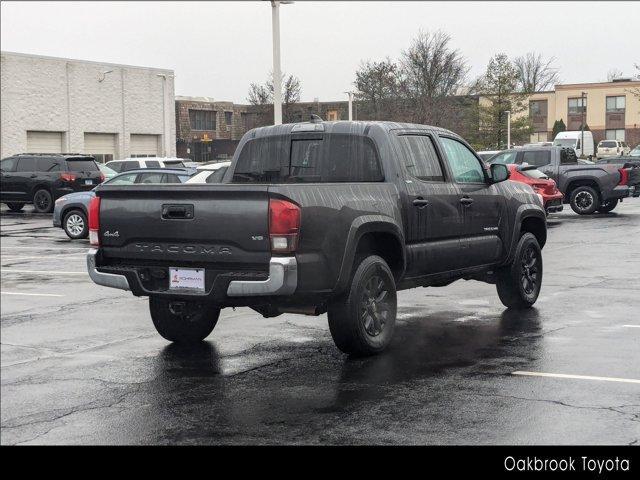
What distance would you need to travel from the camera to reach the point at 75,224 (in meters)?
22.1

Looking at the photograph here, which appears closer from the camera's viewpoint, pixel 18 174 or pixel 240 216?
pixel 240 216

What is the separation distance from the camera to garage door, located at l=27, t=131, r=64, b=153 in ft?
167

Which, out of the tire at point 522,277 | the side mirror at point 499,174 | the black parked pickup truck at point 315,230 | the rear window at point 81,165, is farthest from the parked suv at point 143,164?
the black parked pickup truck at point 315,230

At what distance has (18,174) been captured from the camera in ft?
104

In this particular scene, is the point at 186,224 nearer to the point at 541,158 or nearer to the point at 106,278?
the point at 106,278

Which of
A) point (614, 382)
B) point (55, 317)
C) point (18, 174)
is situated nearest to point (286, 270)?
point (614, 382)

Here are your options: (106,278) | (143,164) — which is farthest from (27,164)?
(106,278)

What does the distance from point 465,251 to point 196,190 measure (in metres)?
3.33

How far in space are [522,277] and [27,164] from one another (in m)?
23.9

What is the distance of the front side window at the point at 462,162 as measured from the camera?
33.1ft
